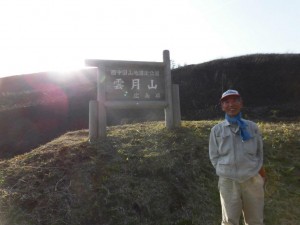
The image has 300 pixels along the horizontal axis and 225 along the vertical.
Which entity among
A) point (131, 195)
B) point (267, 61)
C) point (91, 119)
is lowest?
point (131, 195)

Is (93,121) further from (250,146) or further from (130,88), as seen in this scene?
(250,146)

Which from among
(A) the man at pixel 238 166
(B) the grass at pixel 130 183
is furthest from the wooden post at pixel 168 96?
(A) the man at pixel 238 166

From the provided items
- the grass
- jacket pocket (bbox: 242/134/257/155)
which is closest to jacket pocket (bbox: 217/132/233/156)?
jacket pocket (bbox: 242/134/257/155)

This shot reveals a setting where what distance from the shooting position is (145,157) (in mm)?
5555

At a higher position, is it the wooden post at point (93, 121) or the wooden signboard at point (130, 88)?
the wooden signboard at point (130, 88)

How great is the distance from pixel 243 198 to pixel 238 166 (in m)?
0.31

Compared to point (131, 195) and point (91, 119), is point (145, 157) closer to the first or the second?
point (131, 195)

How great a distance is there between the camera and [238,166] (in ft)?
11.1

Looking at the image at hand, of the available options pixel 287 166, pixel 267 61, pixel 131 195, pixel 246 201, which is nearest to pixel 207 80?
pixel 267 61

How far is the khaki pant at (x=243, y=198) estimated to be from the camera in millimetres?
3393

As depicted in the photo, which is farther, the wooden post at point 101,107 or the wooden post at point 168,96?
the wooden post at point 168,96

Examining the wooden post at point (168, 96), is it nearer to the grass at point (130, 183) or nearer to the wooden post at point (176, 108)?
the wooden post at point (176, 108)

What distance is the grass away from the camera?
14.9ft

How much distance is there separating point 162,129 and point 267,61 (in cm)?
1078
